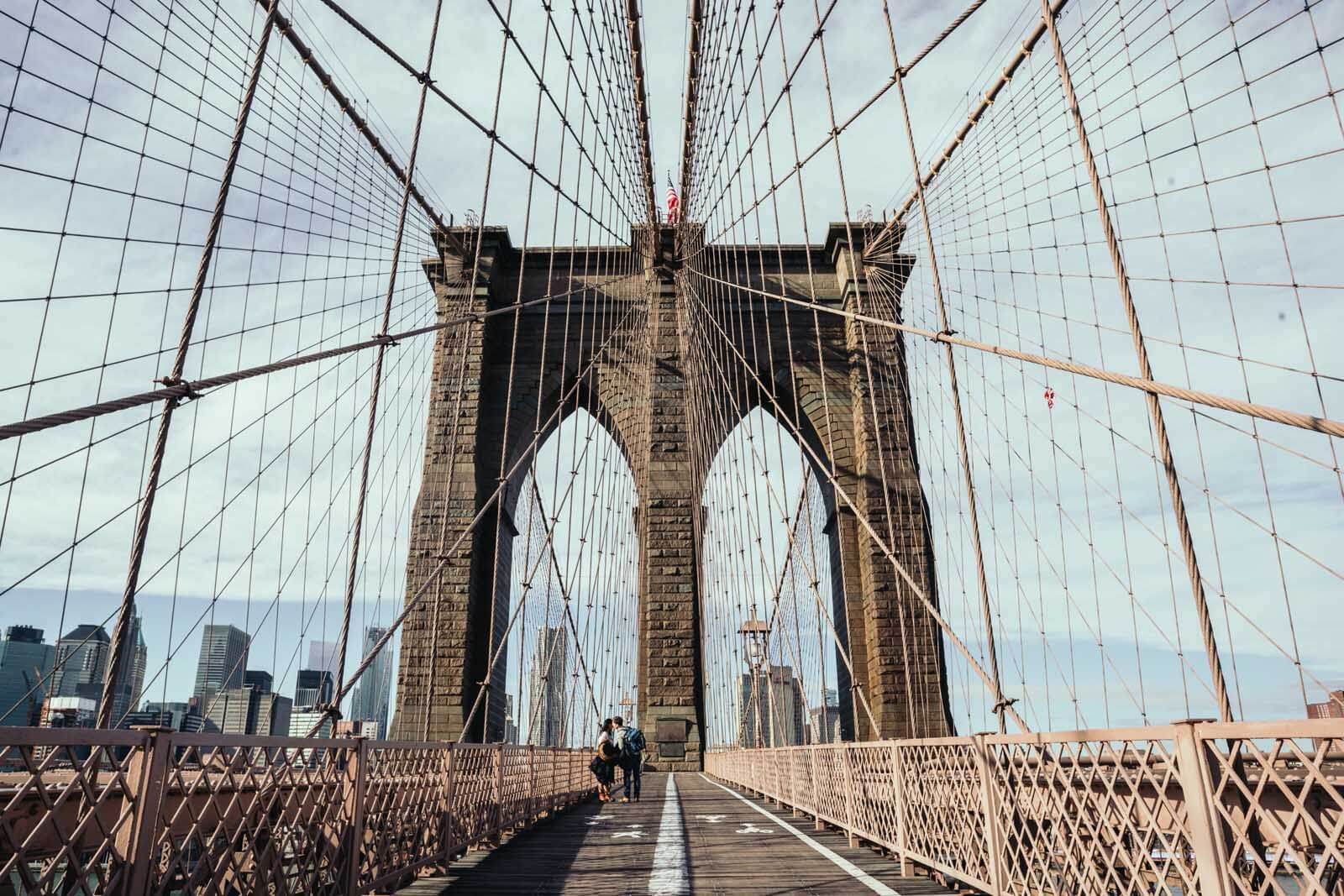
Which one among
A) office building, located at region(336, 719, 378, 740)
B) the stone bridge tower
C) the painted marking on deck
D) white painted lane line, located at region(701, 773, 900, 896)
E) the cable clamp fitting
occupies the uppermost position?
the stone bridge tower

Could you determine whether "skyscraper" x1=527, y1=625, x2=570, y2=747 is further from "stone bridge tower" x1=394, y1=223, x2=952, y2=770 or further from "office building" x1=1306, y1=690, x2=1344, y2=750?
"office building" x1=1306, y1=690, x2=1344, y2=750

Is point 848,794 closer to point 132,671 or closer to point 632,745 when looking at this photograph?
point 632,745

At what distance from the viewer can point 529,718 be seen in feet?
30.6

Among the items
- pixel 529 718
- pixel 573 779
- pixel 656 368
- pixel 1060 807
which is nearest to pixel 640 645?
pixel 656 368

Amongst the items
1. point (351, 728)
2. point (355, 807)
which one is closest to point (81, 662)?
point (351, 728)

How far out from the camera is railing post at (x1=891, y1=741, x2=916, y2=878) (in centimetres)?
434

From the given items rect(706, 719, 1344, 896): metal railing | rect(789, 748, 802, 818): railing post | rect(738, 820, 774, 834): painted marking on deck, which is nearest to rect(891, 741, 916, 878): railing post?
rect(706, 719, 1344, 896): metal railing

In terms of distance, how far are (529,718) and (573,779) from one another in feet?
4.92

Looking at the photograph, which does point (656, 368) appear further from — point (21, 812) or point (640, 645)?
point (21, 812)

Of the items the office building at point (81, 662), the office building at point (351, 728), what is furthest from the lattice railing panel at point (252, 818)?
the office building at point (81, 662)

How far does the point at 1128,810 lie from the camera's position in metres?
2.54

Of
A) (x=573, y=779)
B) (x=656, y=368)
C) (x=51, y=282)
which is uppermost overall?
(x=656, y=368)

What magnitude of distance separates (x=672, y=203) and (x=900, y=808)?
62.6ft

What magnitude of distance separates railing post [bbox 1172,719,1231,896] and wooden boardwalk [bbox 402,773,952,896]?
187 cm
